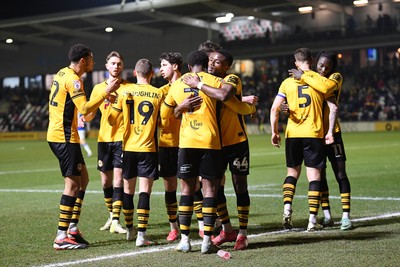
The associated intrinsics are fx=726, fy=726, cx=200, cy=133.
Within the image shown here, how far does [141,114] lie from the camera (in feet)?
30.4

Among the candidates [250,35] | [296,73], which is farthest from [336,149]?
[250,35]

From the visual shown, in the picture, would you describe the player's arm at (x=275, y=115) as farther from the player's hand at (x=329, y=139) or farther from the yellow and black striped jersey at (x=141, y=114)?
the yellow and black striped jersey at (x=141, y=114)

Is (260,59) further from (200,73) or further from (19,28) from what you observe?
(200,73)

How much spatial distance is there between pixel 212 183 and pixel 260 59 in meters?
52.0

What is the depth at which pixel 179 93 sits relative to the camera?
8523mm

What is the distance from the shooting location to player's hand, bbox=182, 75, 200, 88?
26.9ft

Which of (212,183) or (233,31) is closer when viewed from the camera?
(212,183)

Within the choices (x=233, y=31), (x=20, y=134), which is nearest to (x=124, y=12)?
(x=233, y=31)

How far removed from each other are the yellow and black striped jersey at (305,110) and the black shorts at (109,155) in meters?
2.53

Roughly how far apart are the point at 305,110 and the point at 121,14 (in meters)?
43.9

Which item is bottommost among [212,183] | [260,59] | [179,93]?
[212,183]

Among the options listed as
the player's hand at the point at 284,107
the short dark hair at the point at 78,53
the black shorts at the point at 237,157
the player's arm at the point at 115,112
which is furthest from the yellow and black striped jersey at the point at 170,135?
the player's hand at the point at 284,107

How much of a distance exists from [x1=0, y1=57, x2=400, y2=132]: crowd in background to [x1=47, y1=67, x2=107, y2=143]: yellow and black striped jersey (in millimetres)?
37918

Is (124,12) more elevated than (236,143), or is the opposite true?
(124,12)
